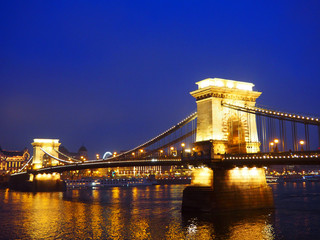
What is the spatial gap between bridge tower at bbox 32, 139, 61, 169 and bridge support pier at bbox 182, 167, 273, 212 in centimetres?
8079

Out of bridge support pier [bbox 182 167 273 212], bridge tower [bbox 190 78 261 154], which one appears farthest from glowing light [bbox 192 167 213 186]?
bridge tower [bbox 190 78 261 154]

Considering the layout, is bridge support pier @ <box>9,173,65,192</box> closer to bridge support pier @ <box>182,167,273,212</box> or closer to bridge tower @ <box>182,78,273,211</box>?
bridge tower @ <box>182,78,273,211</box>

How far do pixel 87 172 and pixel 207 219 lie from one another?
16358cm

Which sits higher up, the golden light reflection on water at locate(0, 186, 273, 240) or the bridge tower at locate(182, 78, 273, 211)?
the bridge tower at locate(182, 78, 273, 211)

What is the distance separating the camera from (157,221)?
133 feet

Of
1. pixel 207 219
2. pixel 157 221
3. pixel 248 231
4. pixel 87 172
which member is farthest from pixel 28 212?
pixel 87 172

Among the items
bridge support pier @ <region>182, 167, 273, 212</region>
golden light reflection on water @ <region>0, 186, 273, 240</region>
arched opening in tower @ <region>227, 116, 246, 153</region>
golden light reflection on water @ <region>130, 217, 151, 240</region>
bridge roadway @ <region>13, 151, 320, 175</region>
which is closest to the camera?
golden light reflection on water @ <region>130, 217, 151, 240</region>

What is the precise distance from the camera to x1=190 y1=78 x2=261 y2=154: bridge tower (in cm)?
4441


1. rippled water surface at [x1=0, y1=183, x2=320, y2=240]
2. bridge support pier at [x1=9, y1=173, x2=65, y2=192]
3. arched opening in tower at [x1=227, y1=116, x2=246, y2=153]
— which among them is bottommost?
rippled water surface at [x1=0, y1=183, x2=320, y2=240]

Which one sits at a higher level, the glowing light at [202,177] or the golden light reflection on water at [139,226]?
the glowing light at [202,177]

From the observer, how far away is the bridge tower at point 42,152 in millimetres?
115250

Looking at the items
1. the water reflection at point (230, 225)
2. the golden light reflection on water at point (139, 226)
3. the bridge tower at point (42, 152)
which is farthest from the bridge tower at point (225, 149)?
the bridge tower at point (42, 152)

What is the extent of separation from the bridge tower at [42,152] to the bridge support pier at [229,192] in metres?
80.8

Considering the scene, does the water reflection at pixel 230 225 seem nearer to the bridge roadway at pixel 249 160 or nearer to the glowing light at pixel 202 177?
the glowing light at pixel 202 177
